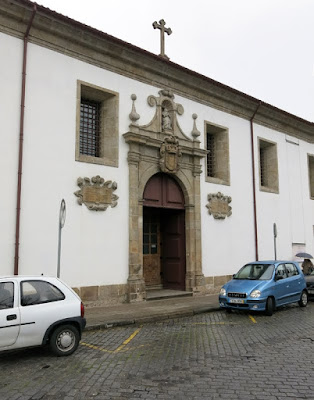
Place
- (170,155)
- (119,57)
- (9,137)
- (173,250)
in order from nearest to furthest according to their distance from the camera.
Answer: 1. (9,137)
2. (119,57)
3. (170,155)
4. (173,250)

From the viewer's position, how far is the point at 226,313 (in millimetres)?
11516

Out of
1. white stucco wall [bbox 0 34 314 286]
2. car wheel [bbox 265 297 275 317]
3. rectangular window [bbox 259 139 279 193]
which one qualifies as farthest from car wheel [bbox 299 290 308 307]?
rectangular window [bbox 259 139 279 193]

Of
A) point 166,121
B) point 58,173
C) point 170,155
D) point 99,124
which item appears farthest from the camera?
point 166,121

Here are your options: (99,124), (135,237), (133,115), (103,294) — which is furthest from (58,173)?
(103,294)

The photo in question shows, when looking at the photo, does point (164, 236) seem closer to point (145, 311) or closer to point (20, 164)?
point (145, 311)

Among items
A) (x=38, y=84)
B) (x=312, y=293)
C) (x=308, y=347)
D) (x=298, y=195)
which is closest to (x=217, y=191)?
(x=312, y=293)

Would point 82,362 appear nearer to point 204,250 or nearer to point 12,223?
point 12,223

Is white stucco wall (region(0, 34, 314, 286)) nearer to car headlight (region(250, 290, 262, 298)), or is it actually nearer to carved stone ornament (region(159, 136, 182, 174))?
carved stone ornament (region(159, 136, 182, 174))

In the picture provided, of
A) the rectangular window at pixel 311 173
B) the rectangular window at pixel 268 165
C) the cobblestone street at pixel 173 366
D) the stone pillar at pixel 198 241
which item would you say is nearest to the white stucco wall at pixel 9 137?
the cobblestone street at pixel 173 366

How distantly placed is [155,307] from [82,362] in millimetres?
5589

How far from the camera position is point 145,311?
11047 millimetres

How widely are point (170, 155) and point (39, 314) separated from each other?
347 inches

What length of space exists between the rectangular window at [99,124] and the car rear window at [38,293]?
6192mm

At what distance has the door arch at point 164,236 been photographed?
577 inches
